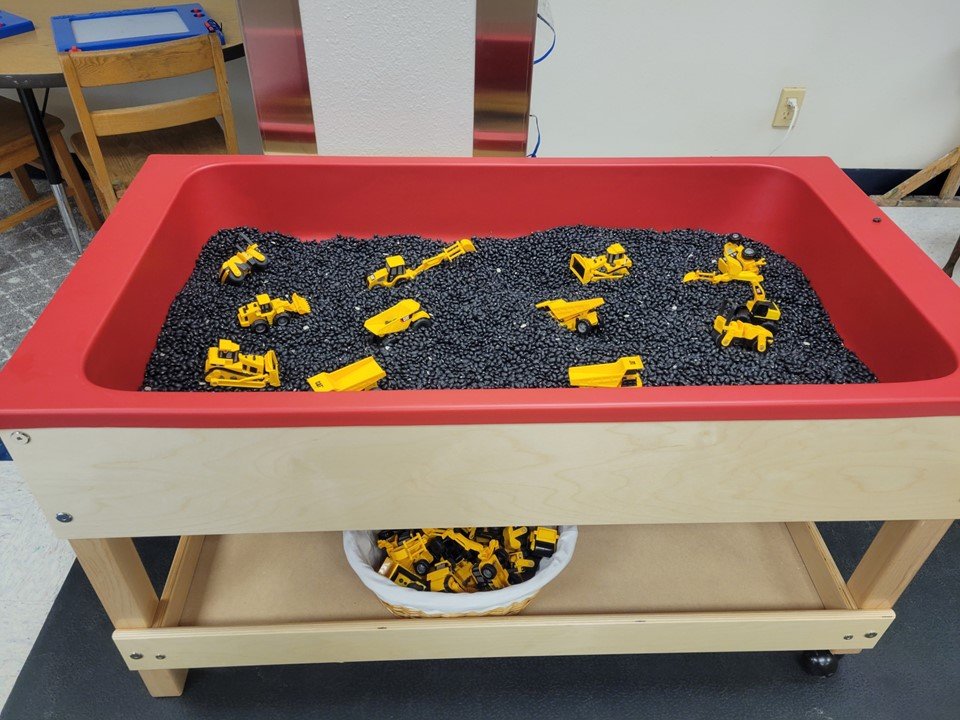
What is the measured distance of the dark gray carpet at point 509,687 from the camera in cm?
104

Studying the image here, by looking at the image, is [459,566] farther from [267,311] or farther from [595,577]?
[267,311]

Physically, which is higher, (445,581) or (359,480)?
(359,480)

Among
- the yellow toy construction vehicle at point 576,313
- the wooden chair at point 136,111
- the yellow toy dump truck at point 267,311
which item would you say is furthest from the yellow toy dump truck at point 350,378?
the wooden chair at point 136,111

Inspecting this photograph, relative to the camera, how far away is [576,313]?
1.03 metres

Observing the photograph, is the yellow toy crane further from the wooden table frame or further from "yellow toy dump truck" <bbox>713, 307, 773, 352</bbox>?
the wooden table frame

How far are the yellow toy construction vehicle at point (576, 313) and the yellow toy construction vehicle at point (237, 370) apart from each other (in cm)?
42

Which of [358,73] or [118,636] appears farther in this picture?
[358,73]

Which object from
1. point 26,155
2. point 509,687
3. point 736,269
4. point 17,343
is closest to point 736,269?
point 736,269

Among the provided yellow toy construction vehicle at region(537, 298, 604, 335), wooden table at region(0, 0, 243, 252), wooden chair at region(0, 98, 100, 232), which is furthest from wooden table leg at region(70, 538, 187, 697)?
wooden chair at region(0, 98, 100, 232)

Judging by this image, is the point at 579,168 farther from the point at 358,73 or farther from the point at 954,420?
the point at 954,420

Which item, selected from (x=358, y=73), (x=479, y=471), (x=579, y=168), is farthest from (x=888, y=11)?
(x=479, y=471)

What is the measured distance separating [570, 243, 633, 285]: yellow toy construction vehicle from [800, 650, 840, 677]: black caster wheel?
0.68 metres

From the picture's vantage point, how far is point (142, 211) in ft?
→ 3.20

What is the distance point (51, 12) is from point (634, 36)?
170 centimetres
